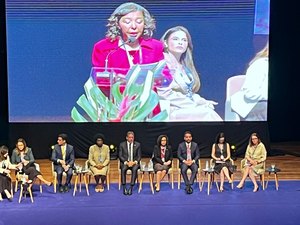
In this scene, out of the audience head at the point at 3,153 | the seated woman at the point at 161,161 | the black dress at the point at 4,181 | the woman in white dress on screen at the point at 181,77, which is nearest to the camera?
the black dress at the point at 4,181

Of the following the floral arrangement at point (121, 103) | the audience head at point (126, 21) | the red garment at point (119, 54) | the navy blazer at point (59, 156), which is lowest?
the navy blazer at point (59, 156)

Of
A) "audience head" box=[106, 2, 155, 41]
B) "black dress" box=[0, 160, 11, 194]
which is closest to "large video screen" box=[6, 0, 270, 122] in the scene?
"audience head" box=[106, 2, 155, 41]

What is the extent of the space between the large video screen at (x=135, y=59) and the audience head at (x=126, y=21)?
19mm

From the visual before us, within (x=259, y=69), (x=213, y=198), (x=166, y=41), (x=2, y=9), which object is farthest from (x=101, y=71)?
(x=213, y=198)

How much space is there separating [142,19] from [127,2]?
418 mm

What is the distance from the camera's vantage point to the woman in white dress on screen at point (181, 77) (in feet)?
34.0

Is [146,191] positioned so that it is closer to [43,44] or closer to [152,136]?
[152,136]

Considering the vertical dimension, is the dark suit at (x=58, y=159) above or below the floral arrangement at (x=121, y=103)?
below

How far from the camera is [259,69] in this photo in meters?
10.5

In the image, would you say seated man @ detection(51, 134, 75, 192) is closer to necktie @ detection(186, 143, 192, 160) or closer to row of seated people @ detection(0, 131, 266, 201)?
row of seated people @ detection(0, 131, 266, 201)

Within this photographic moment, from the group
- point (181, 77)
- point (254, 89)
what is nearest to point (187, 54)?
point (181, 77)

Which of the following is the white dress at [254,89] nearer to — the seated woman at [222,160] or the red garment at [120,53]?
the red garment at [120,53]

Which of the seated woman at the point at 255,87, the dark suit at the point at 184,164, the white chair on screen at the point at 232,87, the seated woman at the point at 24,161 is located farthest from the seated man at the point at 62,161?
the seated woman at the point at 255,87

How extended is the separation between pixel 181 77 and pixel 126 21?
146cm
